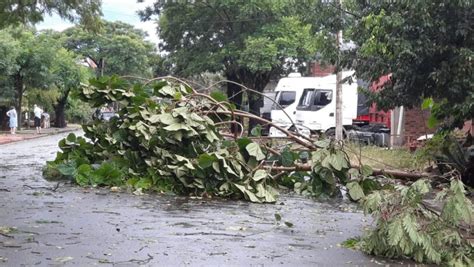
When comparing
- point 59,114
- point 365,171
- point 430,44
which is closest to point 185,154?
point 365,171

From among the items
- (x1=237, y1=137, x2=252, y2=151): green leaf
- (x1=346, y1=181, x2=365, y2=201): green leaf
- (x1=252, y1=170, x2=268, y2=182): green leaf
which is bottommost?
(x1=346, y1=181, x2=365, y2=201): green leaf

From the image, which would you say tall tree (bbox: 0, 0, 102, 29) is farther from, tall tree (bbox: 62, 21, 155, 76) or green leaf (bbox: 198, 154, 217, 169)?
tall tree (bbox: 62, 21, 155, 76)

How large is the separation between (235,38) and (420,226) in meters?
30.1

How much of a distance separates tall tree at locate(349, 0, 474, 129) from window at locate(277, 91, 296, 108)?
21.2 metres

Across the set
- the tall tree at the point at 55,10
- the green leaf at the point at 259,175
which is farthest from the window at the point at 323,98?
the green leaf at the point at 259,175

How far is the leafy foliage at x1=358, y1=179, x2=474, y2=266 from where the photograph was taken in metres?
6.53

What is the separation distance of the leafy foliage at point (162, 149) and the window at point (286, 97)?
1862 cm

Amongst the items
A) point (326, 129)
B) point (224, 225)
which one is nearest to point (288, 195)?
point (224, 225)

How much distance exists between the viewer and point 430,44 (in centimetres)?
931

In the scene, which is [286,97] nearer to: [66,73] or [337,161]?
[66,73]

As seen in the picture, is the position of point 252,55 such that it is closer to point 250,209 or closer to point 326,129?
point 326,129

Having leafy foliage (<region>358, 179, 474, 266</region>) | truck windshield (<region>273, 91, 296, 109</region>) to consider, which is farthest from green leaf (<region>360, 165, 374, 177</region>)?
truck windshield (<region>273, 91, 296, 109</region>)

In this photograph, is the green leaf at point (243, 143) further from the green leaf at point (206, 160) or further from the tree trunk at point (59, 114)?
the tree trunk at point (59, 114)

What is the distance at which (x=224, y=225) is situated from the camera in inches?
343
